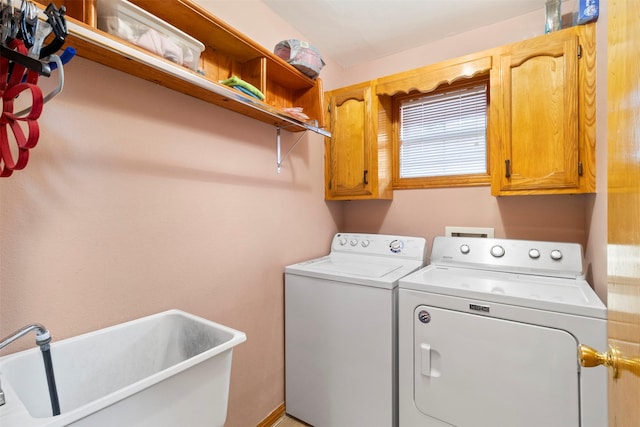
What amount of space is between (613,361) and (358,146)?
72.4 inches

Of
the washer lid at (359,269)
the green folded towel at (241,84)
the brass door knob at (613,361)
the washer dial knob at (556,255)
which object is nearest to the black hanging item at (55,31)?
the green folded towel at (241,84)

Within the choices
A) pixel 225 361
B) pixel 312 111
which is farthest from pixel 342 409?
pixel 312 111

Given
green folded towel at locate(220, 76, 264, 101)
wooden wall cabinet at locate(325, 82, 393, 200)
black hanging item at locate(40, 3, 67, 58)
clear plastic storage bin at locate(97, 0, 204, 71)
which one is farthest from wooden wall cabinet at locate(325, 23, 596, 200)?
black hanging item at locate(40, 3, 67, 58)

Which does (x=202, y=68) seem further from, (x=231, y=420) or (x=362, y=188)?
(x=231, y=420)

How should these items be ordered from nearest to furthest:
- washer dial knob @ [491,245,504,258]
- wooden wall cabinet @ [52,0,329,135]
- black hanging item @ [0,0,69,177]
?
black hanging item @ [0,0,69,177]
wooden wall cabinet @ [52,0,329,135]
washer dial knob @ [491,245,504,258]

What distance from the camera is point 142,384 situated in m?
0.71

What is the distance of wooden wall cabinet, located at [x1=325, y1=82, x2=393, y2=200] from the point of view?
213 centimetres

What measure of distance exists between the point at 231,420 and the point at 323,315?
0.73m

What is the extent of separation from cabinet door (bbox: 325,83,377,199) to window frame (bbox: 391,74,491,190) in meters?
0.32

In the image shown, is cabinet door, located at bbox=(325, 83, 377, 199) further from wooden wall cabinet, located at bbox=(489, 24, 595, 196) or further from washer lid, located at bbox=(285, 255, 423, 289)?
wooden wall cabinet, located at bbox=(489, 24, 595, 196)

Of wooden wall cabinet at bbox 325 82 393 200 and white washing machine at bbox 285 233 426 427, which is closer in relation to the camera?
white washing machine at bbox 285 233 426 427

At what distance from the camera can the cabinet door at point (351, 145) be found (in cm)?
213

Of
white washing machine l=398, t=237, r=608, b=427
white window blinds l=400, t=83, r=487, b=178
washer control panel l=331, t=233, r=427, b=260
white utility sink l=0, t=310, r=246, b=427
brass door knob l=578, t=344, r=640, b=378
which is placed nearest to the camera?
brass door knob l=578, t=344, r=640, b=378

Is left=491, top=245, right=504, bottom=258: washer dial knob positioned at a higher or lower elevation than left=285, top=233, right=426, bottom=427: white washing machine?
higher
